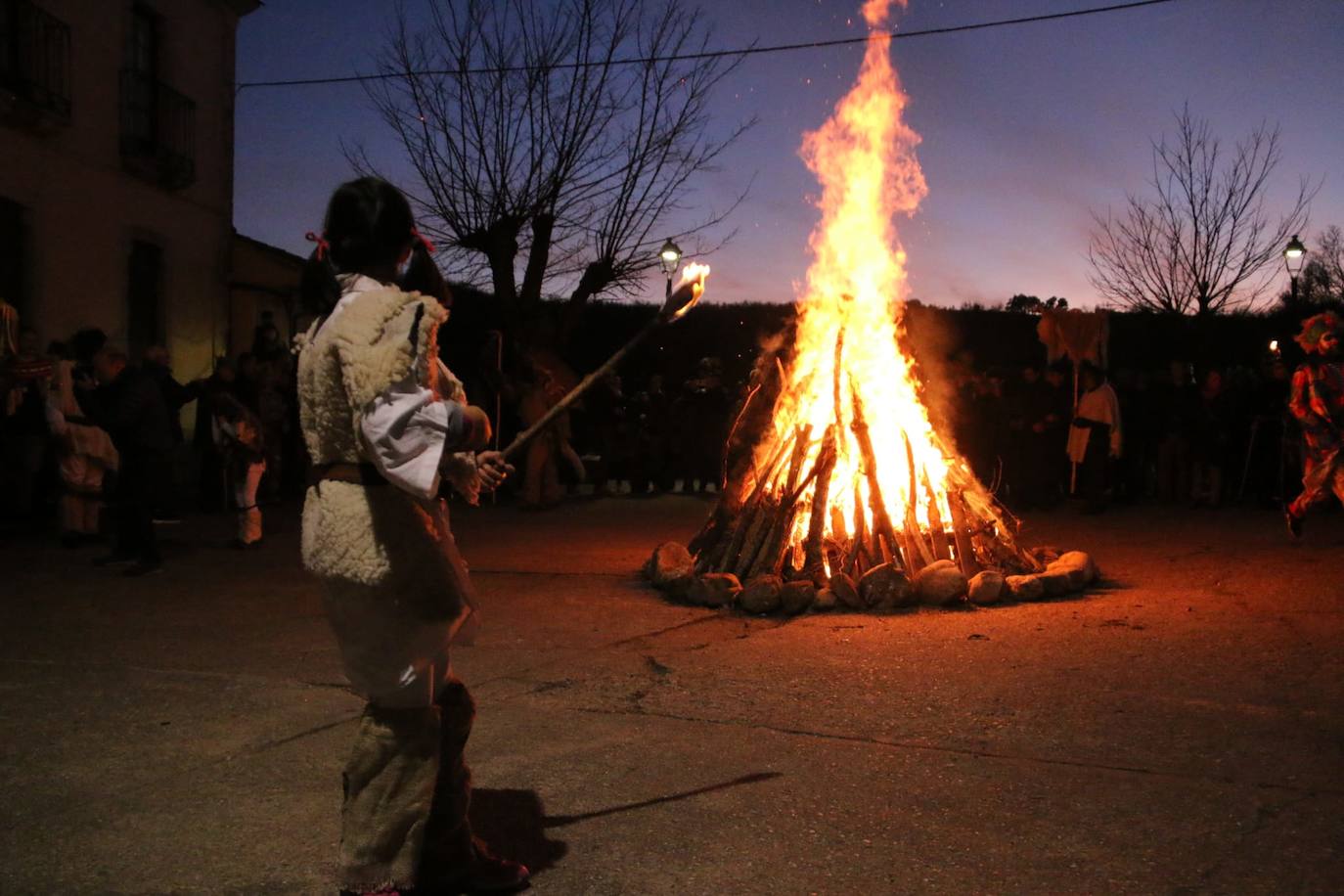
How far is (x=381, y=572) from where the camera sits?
304cm

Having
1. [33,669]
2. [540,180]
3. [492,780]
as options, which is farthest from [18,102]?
[492,780]

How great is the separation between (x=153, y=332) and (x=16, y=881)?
54.7 ft

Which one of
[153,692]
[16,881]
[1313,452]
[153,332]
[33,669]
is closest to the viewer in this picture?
[16,881]

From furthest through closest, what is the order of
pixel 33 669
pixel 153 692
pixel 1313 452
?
pixel 1313 452
pixel 33 669
pixel 153 692

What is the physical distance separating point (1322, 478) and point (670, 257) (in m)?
10.9

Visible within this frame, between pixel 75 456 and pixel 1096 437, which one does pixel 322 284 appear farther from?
pixel 1096 437

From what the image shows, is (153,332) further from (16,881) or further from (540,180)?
(16,881)

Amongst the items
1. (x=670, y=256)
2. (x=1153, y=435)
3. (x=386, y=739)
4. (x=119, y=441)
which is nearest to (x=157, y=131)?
(x=670, y=256)

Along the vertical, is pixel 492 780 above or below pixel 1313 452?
below

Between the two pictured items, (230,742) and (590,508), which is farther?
(590,508)

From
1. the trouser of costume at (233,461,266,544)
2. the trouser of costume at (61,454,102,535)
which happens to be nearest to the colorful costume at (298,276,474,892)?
the trouser of costume at (233,461,266,544)

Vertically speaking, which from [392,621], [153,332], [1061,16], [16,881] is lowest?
[16,881]

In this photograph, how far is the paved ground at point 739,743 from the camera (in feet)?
11.9

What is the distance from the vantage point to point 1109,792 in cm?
417
